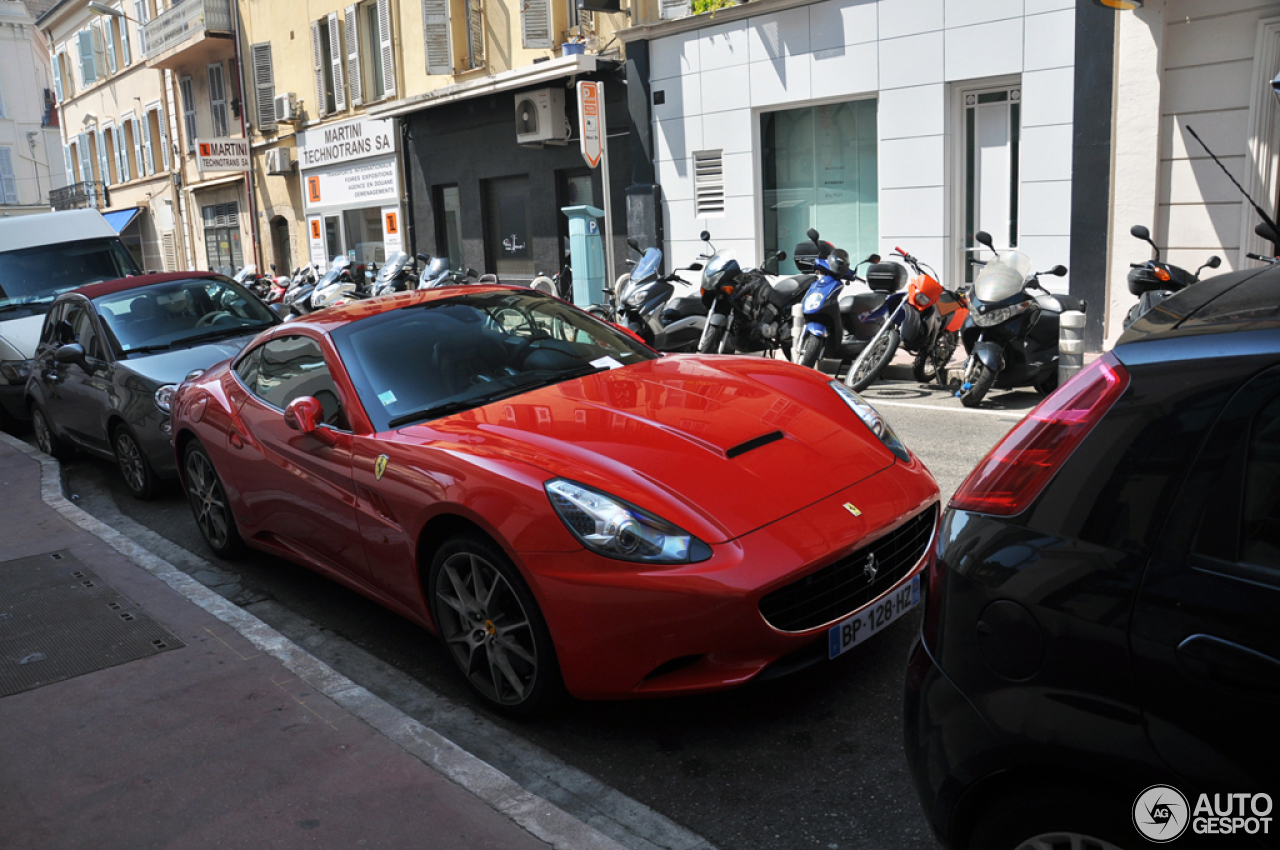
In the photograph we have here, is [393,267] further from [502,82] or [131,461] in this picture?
[131,461]

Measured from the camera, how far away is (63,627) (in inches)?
194

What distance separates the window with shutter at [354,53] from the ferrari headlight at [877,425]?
802 inches

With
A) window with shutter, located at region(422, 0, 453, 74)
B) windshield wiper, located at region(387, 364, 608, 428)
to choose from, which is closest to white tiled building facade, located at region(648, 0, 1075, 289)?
window with shutter, located at region(422, 0, 453, 74)

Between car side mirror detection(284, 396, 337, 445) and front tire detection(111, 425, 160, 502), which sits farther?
front tire detection(111, 425, 160, 502)

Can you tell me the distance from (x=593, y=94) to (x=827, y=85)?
3182mm

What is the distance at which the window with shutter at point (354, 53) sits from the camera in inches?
874

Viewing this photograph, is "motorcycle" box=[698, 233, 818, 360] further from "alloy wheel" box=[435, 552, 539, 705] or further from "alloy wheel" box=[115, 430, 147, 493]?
"alloy wheel" box=[435, 552, 539, 705]

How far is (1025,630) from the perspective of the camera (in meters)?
2.02

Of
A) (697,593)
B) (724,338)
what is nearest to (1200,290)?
(697,593)

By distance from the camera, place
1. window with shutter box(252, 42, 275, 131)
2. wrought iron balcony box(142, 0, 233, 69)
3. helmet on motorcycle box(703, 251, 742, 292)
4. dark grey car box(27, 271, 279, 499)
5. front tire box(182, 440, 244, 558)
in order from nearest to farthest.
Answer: front tire box(182, 440, 244, 558)
dark grey car box(27, 271, 279, 499)
helmet on motorcycle box(703, 251, 742, 292)
window with shutter box(252, 42, 275, 131)
wrought iron balcony box(142, 0, 233, 69)

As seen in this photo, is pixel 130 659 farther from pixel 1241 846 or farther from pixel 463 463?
pixel 1241 846

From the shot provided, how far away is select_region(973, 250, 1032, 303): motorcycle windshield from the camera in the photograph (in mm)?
8188

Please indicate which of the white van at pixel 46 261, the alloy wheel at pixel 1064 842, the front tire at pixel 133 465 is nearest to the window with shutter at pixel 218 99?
the white van at pixel 46 261

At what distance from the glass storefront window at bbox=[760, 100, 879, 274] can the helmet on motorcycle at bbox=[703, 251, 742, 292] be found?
4035 mm
